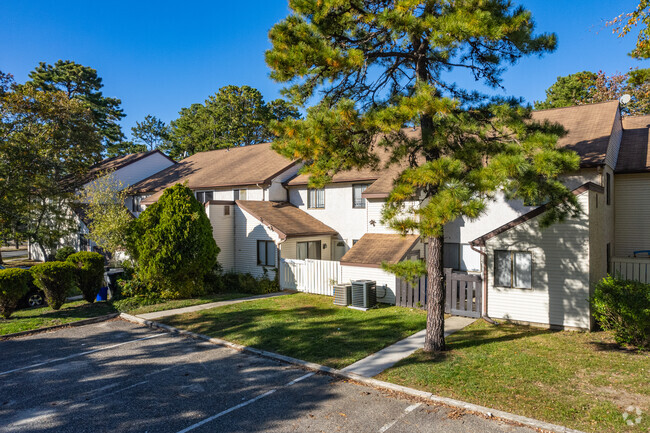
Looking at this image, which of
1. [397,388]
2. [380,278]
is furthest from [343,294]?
[397,388]

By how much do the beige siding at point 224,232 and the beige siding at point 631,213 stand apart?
1795 centimetres

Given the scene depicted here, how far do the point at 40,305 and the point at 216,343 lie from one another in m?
11.3

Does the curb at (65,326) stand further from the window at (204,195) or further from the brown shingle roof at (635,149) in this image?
the brown shingle roof at (635,149)

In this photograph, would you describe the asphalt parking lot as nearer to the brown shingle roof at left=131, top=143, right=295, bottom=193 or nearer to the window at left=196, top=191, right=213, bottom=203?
the brown shingle roof at left=131, top=143, right=295, bottom=193

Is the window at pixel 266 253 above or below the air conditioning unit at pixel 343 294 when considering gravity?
above

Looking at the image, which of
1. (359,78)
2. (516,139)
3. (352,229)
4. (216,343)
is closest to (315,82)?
(359,78)

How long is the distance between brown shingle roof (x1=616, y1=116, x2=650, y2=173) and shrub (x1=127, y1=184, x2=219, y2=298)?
1789cm

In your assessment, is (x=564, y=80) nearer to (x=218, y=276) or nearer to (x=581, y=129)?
(x=581, y=129)

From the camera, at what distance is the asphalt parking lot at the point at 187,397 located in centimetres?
696

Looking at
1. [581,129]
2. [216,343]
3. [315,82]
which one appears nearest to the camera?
[315,82]

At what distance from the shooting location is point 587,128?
17.3m

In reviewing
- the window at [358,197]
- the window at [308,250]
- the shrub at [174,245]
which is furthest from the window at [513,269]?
the shrub at [174,245]

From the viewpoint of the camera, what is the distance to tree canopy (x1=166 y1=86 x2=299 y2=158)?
5034cm

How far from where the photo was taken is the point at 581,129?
17.4 m
